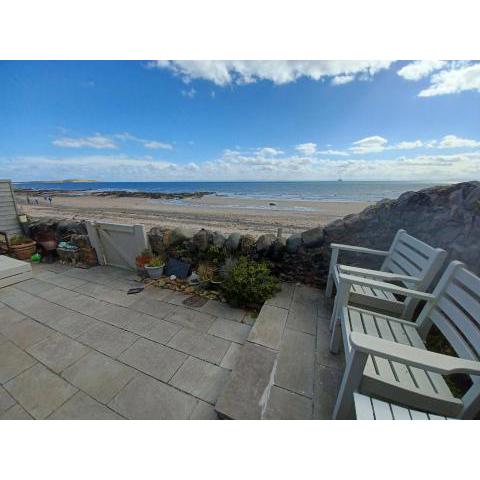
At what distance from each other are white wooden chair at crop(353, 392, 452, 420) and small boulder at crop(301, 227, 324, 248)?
2355 millimetres

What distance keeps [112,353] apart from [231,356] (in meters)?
1.31

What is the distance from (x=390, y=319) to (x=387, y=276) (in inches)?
16.6

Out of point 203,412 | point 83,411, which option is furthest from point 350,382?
point 83,411

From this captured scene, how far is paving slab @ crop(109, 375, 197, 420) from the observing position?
1737mm

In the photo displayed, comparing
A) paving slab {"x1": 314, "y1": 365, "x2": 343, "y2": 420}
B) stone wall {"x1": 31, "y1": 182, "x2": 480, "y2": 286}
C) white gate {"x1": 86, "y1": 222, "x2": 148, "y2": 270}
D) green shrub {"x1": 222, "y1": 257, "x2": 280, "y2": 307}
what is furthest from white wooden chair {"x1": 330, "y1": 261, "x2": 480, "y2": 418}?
white gate {"x1": 86, "y1": 222, "x2": 148, "y2": 270}

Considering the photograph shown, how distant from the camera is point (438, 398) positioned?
1.25 meters

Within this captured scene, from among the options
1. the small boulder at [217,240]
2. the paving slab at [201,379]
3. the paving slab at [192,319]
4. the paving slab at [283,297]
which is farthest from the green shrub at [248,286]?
the paving slab at [201,379]

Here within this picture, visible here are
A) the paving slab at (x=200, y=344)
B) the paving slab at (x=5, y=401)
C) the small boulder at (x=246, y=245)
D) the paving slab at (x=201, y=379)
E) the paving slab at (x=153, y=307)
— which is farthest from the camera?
the small boulder at (x=246, y=245)

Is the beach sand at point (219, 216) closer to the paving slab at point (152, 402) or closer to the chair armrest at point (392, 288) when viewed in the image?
the chair armrest at point (392, 288)

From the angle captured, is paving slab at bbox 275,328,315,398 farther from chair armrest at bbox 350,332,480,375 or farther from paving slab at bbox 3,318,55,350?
paving slab at bbox 3,318,55,350

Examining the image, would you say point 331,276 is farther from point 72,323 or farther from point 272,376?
point 72,323

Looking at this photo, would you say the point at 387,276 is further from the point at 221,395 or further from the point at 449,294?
the point at 221,395

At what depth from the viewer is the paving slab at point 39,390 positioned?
1.79m

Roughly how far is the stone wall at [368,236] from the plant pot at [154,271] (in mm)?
409
